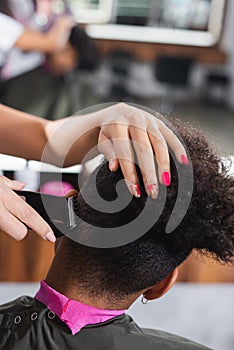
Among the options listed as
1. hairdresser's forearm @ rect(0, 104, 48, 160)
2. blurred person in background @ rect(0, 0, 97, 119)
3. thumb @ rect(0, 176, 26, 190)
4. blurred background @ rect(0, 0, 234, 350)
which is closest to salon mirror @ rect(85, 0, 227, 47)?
blurred background @ rect(0, 0, 234, 350)

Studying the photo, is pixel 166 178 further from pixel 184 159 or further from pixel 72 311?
pixel 72 311

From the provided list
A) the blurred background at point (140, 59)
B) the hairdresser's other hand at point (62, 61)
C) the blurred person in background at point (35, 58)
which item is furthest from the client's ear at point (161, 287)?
the hairdresser's other hand at point (62, 61)

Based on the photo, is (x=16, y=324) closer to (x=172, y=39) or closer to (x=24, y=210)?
(x=24, y=210)

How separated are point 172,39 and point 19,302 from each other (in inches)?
238

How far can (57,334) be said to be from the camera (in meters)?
0.98

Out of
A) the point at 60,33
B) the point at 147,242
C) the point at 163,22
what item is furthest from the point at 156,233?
the point at 163,22

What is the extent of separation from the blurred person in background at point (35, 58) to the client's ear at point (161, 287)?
2.28 meters

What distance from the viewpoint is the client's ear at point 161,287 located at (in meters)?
0.98

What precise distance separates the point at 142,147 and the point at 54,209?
143mm

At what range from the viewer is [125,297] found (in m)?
0.98

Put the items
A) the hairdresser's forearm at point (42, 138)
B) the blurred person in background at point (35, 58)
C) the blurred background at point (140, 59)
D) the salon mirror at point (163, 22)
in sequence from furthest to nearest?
the salon mirror at point (163, 22)
the blurred background at point (140, 59)
the blurred person in background at point (35, 58)
the hairdresser's forearm at point (42, 138)

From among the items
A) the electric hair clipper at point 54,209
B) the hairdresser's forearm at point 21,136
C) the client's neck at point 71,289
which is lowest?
the client's neck at point 71,289

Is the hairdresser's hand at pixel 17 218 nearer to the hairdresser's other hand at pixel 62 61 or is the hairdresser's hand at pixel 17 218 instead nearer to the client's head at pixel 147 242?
the client's head at pixel 147 242

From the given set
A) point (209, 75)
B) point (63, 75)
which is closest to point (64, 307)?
point (63, 75)
